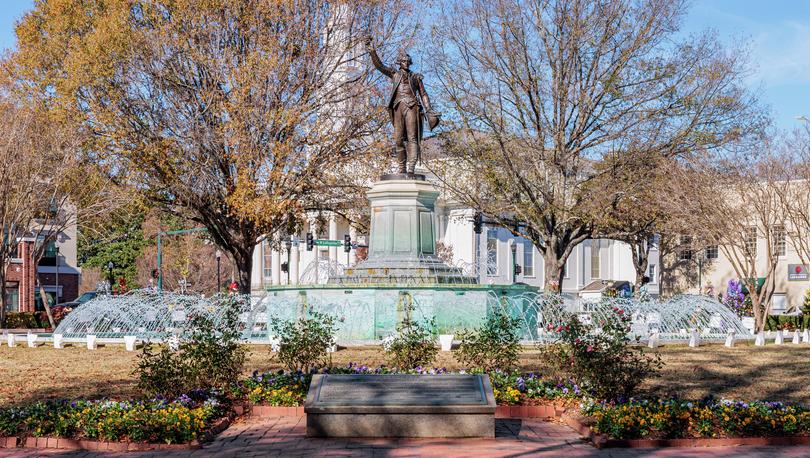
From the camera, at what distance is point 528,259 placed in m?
74.9

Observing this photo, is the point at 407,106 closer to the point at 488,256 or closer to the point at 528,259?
the point at 488,256

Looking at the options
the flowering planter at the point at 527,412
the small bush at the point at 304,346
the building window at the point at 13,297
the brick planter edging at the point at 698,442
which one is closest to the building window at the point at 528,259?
the building window at the point at 13,297

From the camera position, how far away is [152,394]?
12016 millimetres

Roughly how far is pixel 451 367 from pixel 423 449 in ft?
19.8

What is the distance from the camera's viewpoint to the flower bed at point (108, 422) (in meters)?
10.4

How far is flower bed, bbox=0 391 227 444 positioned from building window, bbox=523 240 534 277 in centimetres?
6363

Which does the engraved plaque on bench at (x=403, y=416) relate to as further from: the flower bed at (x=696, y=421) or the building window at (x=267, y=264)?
the building window at (x=267, y=264)

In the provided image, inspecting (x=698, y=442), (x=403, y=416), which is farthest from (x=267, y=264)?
(x=698, y=442)

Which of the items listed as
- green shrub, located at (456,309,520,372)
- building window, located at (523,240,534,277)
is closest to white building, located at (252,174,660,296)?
building window, located at (523,240,534,277)

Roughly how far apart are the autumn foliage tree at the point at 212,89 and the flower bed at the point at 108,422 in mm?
18884

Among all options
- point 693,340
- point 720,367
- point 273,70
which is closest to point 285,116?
point 273,70

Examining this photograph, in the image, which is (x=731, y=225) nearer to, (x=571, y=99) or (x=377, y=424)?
(x=571, y=99)

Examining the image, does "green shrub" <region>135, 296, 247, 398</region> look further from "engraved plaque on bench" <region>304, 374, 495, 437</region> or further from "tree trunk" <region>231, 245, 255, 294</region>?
"tree trunk" <region>231, 245, 255, 294</region>

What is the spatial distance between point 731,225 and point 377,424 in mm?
28927
